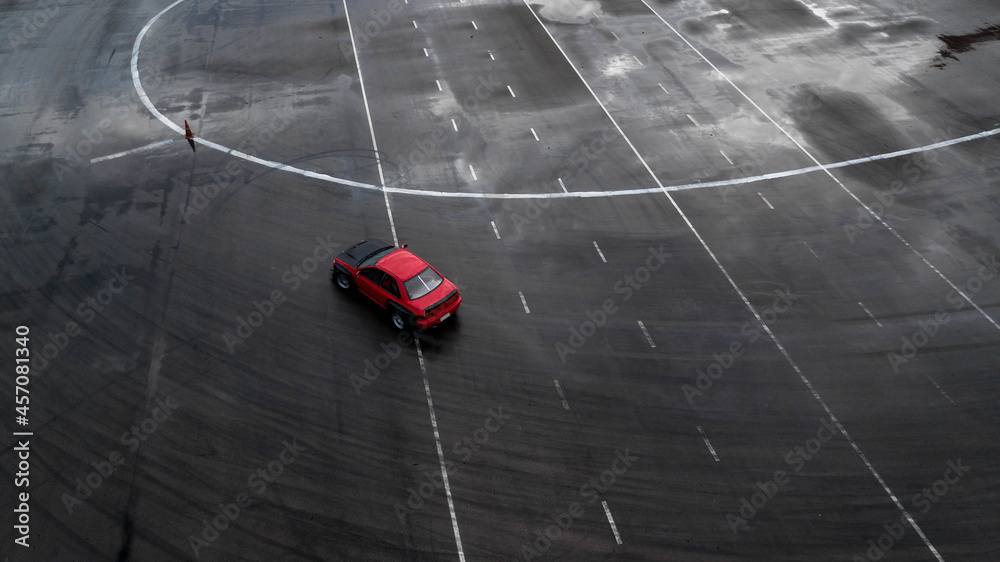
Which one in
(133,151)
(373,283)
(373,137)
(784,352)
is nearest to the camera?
(784,352)

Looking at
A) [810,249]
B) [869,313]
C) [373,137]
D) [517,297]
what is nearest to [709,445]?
[517,297]

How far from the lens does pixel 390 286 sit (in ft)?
61.2

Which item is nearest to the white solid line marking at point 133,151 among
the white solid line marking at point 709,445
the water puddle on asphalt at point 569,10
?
the water puddle on asphalt at point 569,10

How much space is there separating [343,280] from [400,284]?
2501 millimetres

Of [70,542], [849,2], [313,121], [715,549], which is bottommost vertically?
[70,542]

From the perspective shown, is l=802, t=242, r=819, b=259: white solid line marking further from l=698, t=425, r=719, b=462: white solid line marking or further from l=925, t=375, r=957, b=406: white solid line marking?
l=698, t=425, r=719, b=462: white solid line marking

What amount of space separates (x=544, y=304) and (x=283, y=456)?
8074 mm

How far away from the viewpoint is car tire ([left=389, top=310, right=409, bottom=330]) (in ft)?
60.5

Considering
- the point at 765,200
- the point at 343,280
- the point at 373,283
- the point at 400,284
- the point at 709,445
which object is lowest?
the point at 709,445

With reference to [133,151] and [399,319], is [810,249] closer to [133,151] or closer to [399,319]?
[399,319]

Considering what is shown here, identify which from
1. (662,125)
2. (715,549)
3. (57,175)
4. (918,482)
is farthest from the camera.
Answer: (662,125)

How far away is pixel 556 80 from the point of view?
30.2 meters

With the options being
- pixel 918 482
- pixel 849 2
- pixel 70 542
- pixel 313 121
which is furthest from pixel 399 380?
pixel 849 2

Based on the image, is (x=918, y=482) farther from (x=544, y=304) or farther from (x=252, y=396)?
(x=252, y=396)
